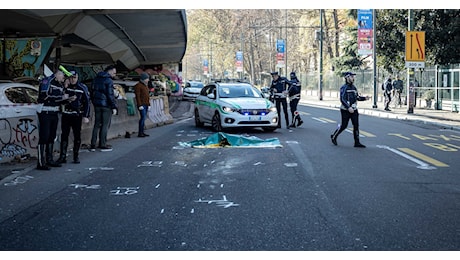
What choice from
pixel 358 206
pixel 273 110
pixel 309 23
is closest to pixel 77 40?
pixel 273 110

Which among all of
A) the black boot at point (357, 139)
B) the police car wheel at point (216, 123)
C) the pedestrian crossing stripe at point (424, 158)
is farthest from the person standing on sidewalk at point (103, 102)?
the pedestrian crossing stripe at point (424, 158)

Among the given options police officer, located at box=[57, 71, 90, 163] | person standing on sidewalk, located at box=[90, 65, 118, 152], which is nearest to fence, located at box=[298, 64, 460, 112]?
person standing on sidewalk, located at box=[90, 65, 118, 152]

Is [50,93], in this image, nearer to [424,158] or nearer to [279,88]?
[424,158]

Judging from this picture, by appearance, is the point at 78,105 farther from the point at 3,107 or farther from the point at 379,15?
the point at 379,15

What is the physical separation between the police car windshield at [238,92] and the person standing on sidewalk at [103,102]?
4.95 metres

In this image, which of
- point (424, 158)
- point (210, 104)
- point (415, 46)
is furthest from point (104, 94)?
point (415, 46)

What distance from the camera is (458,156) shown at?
11.0 metres

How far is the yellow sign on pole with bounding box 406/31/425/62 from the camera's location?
911 inches

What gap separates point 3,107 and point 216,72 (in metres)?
112

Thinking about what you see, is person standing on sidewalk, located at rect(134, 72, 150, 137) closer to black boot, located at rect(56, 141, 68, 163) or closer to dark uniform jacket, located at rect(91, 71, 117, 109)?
dark uniform jacket, located at rect(91, 71, 117, 109)

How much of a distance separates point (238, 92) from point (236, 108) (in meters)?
1.62

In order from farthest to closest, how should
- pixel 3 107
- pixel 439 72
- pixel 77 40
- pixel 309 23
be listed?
pixel 309 23 < pixel 439 72 < pixel 77 40 < pixel 3 107

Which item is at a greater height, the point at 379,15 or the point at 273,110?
the point at 379,15

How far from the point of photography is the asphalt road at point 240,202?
512cm
